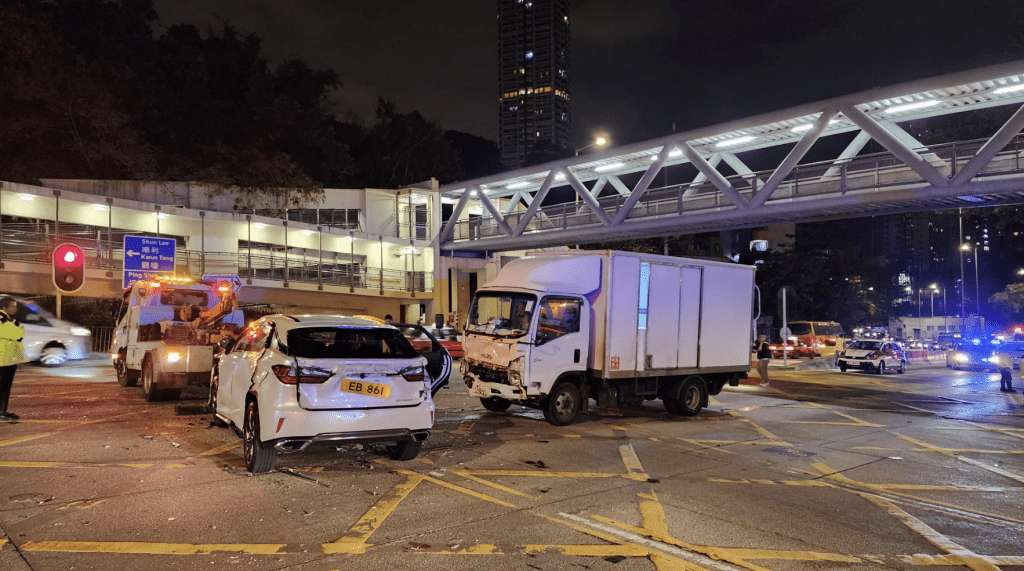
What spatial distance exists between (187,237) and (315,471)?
90.7ft

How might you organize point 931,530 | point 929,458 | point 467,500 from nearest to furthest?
point 931,530 < point 467,500 < point 929,458

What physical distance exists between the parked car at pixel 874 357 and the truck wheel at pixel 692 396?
18.7 meters

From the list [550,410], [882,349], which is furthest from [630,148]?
[550,410]

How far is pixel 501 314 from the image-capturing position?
11805mm

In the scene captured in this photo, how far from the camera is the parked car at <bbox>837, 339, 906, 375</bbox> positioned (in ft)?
94.0

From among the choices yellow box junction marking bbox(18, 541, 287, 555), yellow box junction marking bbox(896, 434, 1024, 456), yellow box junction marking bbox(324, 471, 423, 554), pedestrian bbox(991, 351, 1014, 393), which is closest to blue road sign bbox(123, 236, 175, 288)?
yellow box junction marking bbox(324, 471, 423, 554)

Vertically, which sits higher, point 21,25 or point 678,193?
point 21,25

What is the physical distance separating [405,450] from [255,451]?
1.74 metres

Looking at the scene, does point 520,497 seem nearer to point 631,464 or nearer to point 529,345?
point 631,464

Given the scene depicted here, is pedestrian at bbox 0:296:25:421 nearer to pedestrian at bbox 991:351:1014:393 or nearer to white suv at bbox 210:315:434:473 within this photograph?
white suv at bbox 210:315:434:473

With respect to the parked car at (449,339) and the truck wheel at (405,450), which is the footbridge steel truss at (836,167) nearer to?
the parked car at (449,339)

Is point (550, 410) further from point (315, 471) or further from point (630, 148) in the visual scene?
point (630, 148)

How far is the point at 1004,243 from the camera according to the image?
273 ft

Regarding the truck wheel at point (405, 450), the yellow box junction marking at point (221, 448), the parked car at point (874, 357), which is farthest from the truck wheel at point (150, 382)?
the parked car at point (874, 357)
